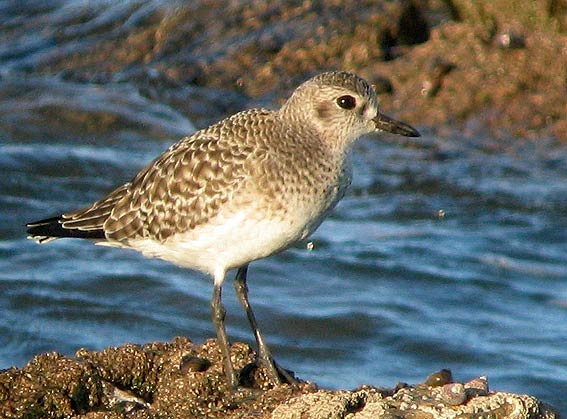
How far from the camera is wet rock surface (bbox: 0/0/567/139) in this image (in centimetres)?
1255

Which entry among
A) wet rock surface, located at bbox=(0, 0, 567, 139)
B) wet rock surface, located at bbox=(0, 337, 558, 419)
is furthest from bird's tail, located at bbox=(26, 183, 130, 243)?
wet rock surface, located at bbox=(0, 0, 567, 139)

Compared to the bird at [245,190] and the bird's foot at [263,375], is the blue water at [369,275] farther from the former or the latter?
the bird's foot at [263,375]

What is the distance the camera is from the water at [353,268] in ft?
30.1

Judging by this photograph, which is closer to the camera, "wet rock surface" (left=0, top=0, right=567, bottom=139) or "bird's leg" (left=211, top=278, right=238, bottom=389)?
"bird's leg" (left=211, top=278, right=238, bottom=389)

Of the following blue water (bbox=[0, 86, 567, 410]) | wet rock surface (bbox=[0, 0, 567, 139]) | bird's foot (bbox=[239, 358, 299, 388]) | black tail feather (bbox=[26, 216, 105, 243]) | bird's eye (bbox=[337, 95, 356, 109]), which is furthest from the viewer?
wet rock surface (bbox=[0, 0, 567, 139])

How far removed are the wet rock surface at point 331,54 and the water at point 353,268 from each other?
1.09 ft

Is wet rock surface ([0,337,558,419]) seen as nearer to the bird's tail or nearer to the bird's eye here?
the bird's tail

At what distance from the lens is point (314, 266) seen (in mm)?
10461

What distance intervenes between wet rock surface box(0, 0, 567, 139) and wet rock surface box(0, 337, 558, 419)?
6.94 m

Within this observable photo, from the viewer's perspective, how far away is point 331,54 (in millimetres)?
13195

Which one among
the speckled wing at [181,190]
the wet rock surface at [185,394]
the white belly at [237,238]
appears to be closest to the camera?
the wet rock surface at [185,394]

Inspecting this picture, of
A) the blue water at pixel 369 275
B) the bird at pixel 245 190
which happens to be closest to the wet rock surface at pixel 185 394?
the bird at pixel 245 190

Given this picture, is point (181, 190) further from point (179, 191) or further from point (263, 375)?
point (263, 375)

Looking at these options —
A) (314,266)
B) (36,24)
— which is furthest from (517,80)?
(36,24)
